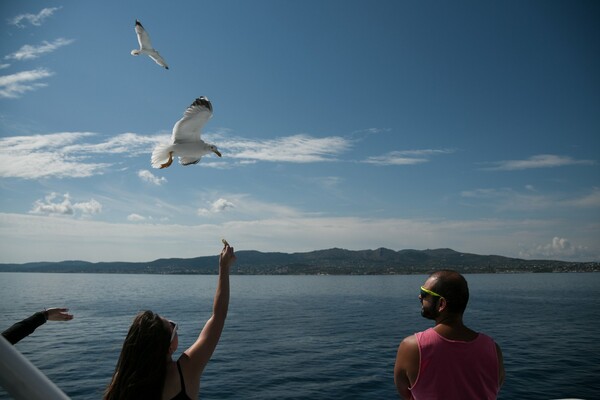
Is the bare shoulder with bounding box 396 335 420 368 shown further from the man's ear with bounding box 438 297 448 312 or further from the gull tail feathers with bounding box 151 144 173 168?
the gull tail feathers with bounding box 151 144 173 168

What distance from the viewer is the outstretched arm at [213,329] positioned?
280 centimetres

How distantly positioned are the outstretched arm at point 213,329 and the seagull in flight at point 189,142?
14.1 feet

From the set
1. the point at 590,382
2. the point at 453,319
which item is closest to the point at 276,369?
the point at 590,382

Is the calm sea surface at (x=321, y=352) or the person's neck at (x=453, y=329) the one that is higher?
the person's neck at (x=453, y=329)

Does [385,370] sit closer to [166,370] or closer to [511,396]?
[511,396]

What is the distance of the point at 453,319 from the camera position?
3438 millimetres

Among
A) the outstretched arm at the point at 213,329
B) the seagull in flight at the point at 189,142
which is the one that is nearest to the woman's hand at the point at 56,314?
the outstretched arm at the point at 213,329

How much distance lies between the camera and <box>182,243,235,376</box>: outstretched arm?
2.80 m

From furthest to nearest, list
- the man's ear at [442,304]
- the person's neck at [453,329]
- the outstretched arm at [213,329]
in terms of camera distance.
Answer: the man's ear at [442,304] → the person's neck at [453,329] → the outstretched arm at [213,329]

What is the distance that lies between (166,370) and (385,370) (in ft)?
73.5

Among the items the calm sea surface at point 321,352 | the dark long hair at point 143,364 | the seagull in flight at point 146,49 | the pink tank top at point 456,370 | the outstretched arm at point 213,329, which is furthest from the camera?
the calm sea surface at point 321,352

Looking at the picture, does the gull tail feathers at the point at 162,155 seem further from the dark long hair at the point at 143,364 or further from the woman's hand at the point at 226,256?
the dark long hair at the point at 143,364

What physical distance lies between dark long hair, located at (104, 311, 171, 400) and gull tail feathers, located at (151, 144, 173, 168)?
16.5 ft

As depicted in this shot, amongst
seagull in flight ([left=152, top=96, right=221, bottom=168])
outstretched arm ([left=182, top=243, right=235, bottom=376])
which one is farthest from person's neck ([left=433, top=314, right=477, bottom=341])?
seagull in flight ([left=152, top=96, right=221, bottom=168])
